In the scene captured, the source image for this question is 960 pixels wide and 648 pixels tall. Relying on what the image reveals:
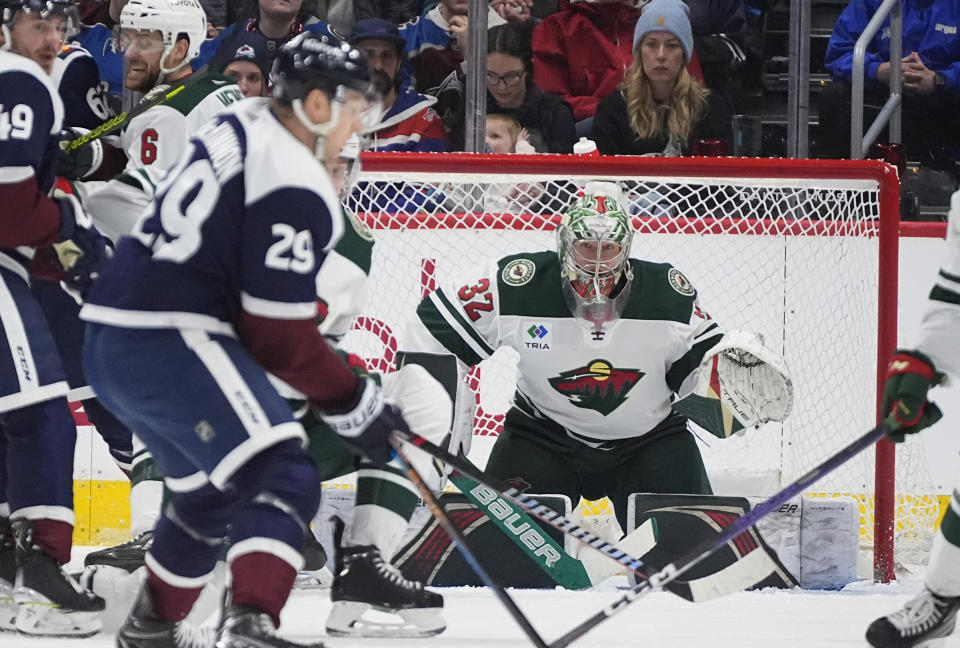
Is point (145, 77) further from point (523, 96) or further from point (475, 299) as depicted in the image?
point (523, 96)

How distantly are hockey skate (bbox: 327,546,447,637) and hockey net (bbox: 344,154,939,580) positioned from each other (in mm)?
1374

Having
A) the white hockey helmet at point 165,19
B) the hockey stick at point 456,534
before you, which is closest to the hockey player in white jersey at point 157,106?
the white hockey helmet at point 165,19

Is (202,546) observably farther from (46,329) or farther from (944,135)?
(944,135)

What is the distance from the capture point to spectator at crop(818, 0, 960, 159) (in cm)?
499

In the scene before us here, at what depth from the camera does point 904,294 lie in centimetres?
429

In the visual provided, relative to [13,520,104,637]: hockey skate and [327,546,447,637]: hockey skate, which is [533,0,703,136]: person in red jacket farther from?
[13,520,104,637]: hockey skate

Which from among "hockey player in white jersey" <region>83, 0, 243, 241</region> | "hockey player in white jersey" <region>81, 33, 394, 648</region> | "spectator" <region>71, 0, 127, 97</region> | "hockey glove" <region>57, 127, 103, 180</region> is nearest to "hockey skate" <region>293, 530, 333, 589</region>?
"hockey player in white jersey" <region>83, 0, 243, 241</region>

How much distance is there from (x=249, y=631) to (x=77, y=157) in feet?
4.52

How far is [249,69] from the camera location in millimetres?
4680

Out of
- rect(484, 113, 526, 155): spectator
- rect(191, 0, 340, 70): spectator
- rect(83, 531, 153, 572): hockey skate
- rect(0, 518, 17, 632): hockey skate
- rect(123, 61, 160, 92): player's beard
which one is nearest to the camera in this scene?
rect(0, 518, 17, 632): hockey skate

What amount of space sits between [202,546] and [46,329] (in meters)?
0.77

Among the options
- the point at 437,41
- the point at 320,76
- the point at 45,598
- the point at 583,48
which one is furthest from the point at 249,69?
the point at 320,76

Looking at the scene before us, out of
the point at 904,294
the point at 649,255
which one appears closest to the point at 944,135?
the point at 904,294

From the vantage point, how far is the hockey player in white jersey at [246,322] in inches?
83.6
